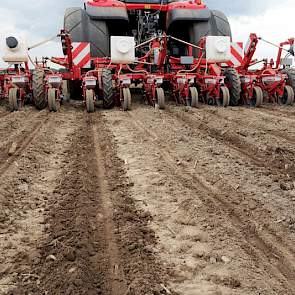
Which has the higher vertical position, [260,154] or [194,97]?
[194,97]

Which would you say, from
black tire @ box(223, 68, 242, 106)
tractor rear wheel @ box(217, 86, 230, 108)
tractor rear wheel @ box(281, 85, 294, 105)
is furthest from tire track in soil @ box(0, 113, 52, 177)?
tractor rear wheel @ box(281, 85, 294, 105)

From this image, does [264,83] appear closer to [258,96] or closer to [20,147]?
[258,96]

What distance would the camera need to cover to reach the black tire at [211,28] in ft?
34.2

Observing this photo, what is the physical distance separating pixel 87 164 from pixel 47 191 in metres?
0.81

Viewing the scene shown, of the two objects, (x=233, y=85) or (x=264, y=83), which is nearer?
(x=233, y=85)

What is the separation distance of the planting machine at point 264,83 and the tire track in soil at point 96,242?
6.01 meters

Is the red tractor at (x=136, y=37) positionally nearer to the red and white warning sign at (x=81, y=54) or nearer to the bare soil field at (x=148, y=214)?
the red and white warning sign at (x=81, y=54)

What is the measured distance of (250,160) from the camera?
4.09 metres

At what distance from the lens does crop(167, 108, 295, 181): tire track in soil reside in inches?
146

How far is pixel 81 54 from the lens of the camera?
9258mm

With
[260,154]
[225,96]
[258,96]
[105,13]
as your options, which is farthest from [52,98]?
[260,154]

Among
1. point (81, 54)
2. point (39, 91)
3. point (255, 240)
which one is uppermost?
point (81, 54)

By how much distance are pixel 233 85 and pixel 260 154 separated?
4609mm

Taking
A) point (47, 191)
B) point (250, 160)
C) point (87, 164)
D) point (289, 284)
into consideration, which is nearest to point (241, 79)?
point (250, 160)
